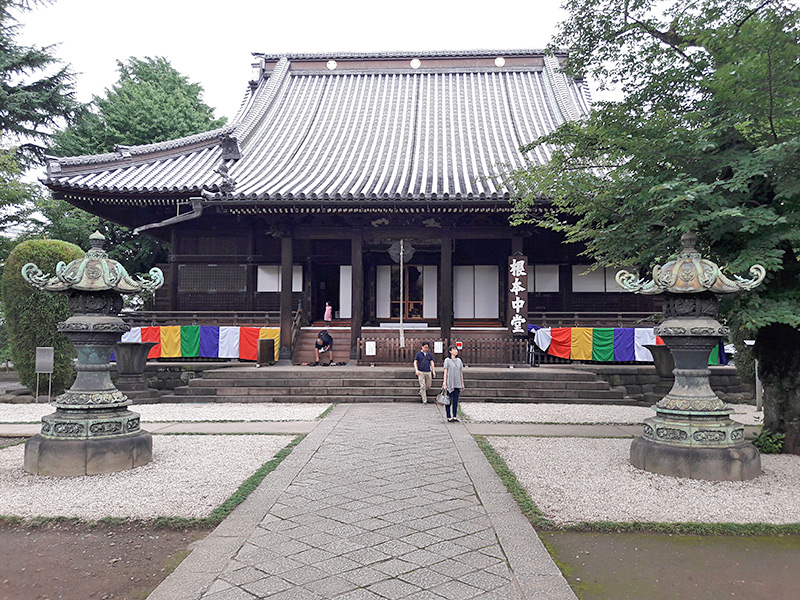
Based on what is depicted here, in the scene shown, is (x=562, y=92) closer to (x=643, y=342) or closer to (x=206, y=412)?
(x=643, y=342)

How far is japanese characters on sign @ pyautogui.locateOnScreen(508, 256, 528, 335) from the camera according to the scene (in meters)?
15.4

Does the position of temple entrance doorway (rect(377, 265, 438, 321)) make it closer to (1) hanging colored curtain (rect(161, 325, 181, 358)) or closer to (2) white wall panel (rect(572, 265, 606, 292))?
(2) white wall panel (rect(572, 265, 606, 292))

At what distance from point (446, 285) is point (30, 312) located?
35.1 feet

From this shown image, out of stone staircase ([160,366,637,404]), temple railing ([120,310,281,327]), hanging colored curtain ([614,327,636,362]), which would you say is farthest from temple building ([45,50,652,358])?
stone staircase ([160,366,637,404])

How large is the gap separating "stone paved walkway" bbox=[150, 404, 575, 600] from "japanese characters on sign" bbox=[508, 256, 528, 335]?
363 inches

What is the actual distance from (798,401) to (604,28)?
5697 millimetres

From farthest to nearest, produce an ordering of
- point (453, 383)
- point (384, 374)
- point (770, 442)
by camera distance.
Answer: point (384, 374) < point (453, 383) < point (770, 442)

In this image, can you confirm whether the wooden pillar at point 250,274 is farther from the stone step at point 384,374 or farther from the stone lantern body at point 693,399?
the stone lantern body at point 693,399

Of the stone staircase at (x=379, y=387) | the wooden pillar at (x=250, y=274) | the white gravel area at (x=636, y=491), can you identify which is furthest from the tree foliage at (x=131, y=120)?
the white gravel area at (x=636, y=491)

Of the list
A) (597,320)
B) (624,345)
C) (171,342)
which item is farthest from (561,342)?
(171,342)

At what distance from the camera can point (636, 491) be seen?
5359 millimetres

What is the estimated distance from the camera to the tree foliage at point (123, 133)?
21359mm

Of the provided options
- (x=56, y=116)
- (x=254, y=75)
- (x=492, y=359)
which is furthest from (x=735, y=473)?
(x=56, y=116)

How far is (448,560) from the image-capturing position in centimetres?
368
